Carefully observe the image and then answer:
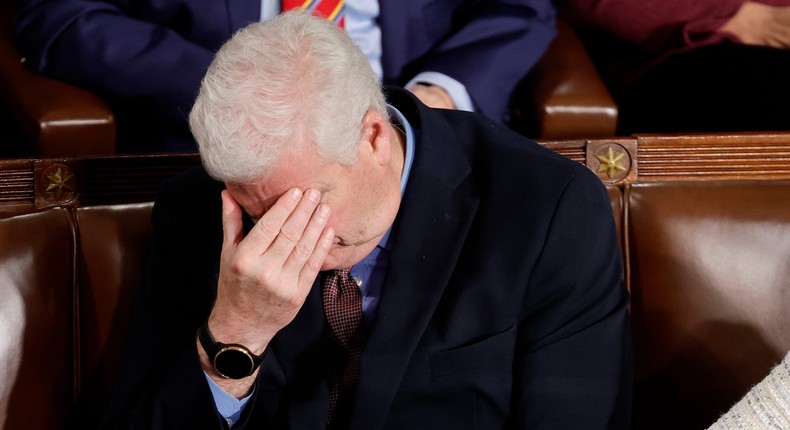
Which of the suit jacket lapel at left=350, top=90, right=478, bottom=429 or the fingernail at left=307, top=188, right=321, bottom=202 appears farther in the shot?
the suit jacket lapel at left=350, top=90, right=478, bottom=429

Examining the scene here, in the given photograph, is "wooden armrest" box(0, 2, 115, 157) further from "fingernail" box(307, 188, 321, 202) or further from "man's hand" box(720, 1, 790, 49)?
"man's hand" box(720, 1, 790, 49)

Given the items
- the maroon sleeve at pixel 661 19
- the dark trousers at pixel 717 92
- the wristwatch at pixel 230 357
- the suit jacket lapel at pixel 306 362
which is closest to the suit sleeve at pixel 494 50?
the maroon sleeve at pixel 661 19

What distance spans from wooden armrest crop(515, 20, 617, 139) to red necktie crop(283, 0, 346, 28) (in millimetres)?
336

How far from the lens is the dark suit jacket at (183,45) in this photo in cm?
164

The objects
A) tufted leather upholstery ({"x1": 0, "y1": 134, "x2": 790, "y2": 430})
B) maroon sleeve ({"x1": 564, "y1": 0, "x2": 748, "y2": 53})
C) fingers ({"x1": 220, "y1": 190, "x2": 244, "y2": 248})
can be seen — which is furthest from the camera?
maroon sleeve ({"x1": 564, "y1": 0, "x2": 748, "y2": 53})

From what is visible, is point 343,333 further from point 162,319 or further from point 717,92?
point 717,92

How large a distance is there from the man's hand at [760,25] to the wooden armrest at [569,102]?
33 centimetres

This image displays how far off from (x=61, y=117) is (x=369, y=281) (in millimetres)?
585

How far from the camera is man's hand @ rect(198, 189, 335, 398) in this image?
1.06 metres

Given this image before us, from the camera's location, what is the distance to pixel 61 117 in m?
1.52

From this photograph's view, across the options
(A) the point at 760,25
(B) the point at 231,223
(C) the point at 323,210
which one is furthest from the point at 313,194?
(A) the point at 760,25

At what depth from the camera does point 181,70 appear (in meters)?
1.63

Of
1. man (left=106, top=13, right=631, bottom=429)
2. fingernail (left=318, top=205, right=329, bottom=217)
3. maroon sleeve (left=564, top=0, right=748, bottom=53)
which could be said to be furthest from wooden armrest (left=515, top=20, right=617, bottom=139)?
fingernail (left=318, top=205, right=329, bottom=217)

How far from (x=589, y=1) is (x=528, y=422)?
34.4 inches
